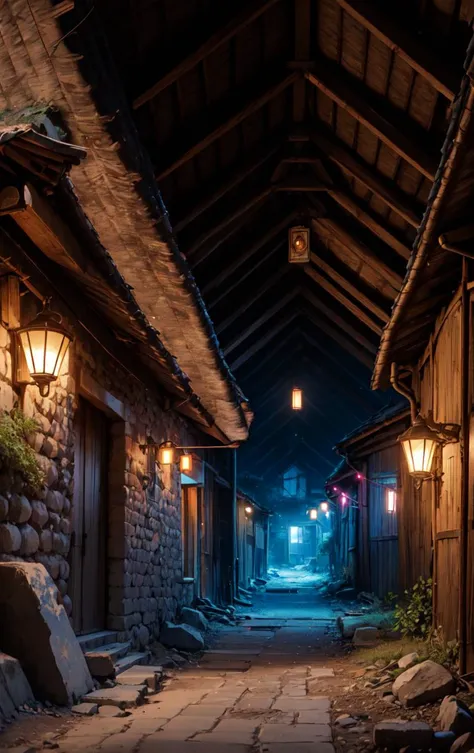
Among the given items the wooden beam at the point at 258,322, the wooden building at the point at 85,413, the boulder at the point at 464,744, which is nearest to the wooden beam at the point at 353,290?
the wooden beam at the point at 258,322

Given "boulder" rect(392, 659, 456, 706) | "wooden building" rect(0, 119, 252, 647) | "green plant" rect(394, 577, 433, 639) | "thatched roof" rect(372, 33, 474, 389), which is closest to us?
"thatched roof" rect(372, 33, 474, 389)

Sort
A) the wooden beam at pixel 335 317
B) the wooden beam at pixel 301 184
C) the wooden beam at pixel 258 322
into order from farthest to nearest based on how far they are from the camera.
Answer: the wooden beam at pixel 335 317, the wooden beam at pixel 258 322, the wooden beam at pixel 301 184

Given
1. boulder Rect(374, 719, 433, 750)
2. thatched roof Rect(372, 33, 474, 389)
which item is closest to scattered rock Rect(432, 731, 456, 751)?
boulder Rect(374, 719, 433, 750)

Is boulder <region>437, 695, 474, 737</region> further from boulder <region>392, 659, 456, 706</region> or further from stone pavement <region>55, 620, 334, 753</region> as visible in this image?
stone pavement <region>55, 620, 334, 753</region>

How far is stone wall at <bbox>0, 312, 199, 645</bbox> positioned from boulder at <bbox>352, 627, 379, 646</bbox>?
274 cm

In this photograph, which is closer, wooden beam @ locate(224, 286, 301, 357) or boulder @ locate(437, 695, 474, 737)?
boulder @ locate(437, 695, 474, 737)

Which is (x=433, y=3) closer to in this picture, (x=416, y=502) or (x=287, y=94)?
(x=287, y=94)

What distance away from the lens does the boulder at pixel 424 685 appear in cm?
Answer: 602

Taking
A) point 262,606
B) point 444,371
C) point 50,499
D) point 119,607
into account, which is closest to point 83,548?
point 119,607

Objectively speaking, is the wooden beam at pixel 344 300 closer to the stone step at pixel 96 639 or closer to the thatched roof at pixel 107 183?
the thatched roof at pixel 107 183

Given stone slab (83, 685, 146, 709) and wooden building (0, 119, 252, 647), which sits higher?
wooden building (0, 119, 252, 647)

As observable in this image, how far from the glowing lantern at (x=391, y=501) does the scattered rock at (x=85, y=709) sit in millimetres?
9863

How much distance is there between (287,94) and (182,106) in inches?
73.5

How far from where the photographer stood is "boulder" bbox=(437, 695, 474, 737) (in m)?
5.04
